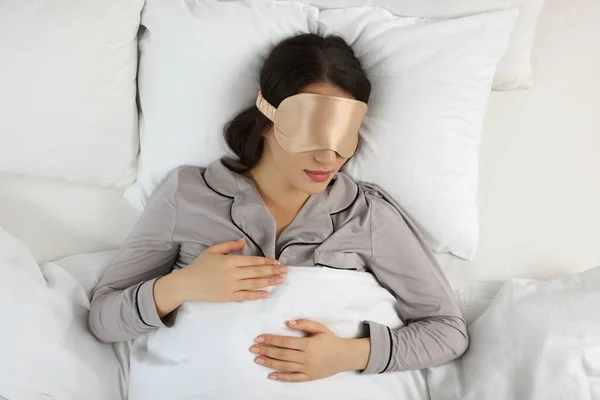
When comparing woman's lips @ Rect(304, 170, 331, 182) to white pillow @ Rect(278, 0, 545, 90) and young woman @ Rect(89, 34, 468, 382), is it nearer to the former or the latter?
young woman @ Rect(89, 34, 468, 382)

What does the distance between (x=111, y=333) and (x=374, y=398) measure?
49cm

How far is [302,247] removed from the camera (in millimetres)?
1092

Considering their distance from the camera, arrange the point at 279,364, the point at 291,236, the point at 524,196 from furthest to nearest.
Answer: the point at 524,196 < the point at 291,236 < the point at 279,364

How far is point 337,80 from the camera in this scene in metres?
1.01

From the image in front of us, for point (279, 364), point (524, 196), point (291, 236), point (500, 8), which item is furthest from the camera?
point (524, 196)

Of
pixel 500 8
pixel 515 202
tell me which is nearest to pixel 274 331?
pixel 515 202

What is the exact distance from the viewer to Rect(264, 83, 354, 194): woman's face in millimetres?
1003

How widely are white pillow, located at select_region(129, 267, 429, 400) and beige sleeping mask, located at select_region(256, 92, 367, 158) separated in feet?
0.76

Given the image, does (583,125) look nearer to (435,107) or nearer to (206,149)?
(435,107)

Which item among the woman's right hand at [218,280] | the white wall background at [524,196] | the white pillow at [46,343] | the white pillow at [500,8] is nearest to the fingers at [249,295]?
the woman's right hand at [218,280]

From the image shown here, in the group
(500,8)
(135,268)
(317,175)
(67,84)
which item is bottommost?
(135,268)

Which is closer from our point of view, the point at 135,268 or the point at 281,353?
the point at 281,353

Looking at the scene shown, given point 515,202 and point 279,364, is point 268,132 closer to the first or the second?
point 279,364

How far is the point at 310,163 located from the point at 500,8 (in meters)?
0.55
